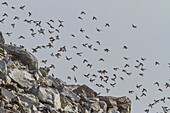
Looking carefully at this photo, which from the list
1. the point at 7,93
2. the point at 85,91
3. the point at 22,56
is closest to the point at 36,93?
the point at 7,93

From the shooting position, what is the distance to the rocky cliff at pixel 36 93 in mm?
31781

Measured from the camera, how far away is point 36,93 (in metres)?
35.1

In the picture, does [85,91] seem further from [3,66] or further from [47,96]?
[3,66]

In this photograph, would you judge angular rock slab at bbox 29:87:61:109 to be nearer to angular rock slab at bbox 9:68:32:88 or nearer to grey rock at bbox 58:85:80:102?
angular rock slab at bbox 9:68:32:88

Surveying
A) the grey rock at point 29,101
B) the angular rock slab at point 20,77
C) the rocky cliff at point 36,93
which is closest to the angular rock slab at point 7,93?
the rocky cliff at point 36,93

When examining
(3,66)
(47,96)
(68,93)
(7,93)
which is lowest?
(7,93)

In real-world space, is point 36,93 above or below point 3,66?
below

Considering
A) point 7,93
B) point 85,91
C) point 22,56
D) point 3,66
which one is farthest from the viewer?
point 85,91

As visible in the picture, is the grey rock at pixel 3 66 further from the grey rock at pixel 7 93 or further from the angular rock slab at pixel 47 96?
the grey rock at pixel 7 93

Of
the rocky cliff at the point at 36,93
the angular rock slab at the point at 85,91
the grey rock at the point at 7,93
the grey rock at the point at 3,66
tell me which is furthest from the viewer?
the angular rock slab at the point at 85,91

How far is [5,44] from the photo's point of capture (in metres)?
43.4

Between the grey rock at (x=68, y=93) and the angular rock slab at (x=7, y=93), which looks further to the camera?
the grey rock at (x=68, y=93)

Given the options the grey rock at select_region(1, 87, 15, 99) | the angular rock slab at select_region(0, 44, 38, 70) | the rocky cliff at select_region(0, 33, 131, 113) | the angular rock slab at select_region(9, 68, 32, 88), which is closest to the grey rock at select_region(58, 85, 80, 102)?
the rocky cliff at select_region(0, 33, 131, 113)

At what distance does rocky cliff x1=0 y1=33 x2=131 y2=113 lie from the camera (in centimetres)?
3178
